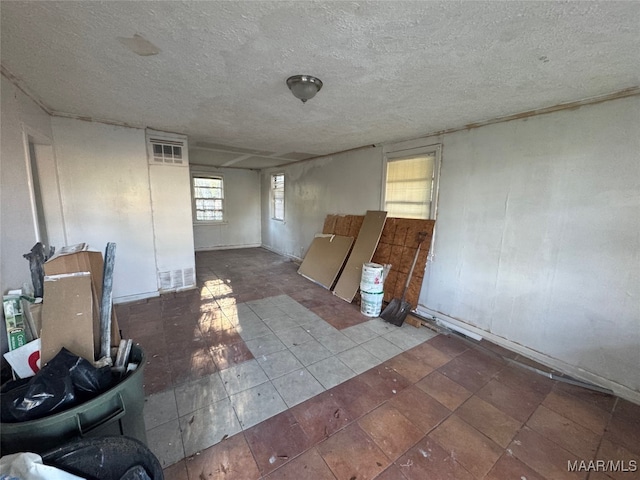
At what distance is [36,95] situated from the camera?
7.80 feet

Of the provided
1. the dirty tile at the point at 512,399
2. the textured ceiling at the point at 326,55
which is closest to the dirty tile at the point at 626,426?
the dirty tile at the point at 512,399

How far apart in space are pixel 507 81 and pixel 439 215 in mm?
1694

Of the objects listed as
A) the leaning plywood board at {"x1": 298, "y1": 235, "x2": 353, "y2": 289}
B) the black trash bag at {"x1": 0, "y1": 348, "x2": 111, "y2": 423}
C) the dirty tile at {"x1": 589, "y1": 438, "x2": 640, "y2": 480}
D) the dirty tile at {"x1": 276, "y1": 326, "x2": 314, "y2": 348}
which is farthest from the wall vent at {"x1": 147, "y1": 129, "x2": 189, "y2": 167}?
the dirty tile at {"x1": 589, "y1": 438, "x2": 640, "y2": 480}

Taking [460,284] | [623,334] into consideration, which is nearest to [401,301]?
[460,284]

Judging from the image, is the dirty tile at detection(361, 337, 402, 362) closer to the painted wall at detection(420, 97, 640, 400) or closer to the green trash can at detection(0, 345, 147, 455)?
the painted wall at detection(420, 97, 640, 400)

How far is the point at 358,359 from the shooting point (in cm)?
251

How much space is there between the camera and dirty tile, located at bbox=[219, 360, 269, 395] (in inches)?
82.3

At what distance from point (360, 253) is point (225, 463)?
10.2 feet

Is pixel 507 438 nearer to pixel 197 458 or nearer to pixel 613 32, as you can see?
pixel 197 458

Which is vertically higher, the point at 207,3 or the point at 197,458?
the point at 207,3

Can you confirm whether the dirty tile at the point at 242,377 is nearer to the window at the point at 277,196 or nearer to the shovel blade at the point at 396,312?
the shovel blade at the point at 396,312

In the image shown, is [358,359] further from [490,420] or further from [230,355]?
[230,355]

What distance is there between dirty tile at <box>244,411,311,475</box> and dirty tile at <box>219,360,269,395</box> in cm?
41

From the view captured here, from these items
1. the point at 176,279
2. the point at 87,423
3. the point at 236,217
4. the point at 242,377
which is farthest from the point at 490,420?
the point at 236,217
